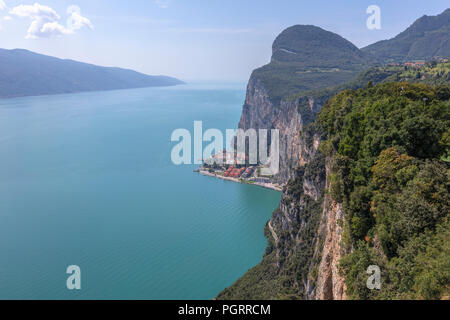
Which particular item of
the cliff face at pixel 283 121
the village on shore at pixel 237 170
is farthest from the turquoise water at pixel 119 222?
the cliff face at pixel 283 121

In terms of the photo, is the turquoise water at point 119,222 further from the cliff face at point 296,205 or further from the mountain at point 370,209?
the mountain at point 370,209

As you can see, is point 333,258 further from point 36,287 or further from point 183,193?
point 183,193
